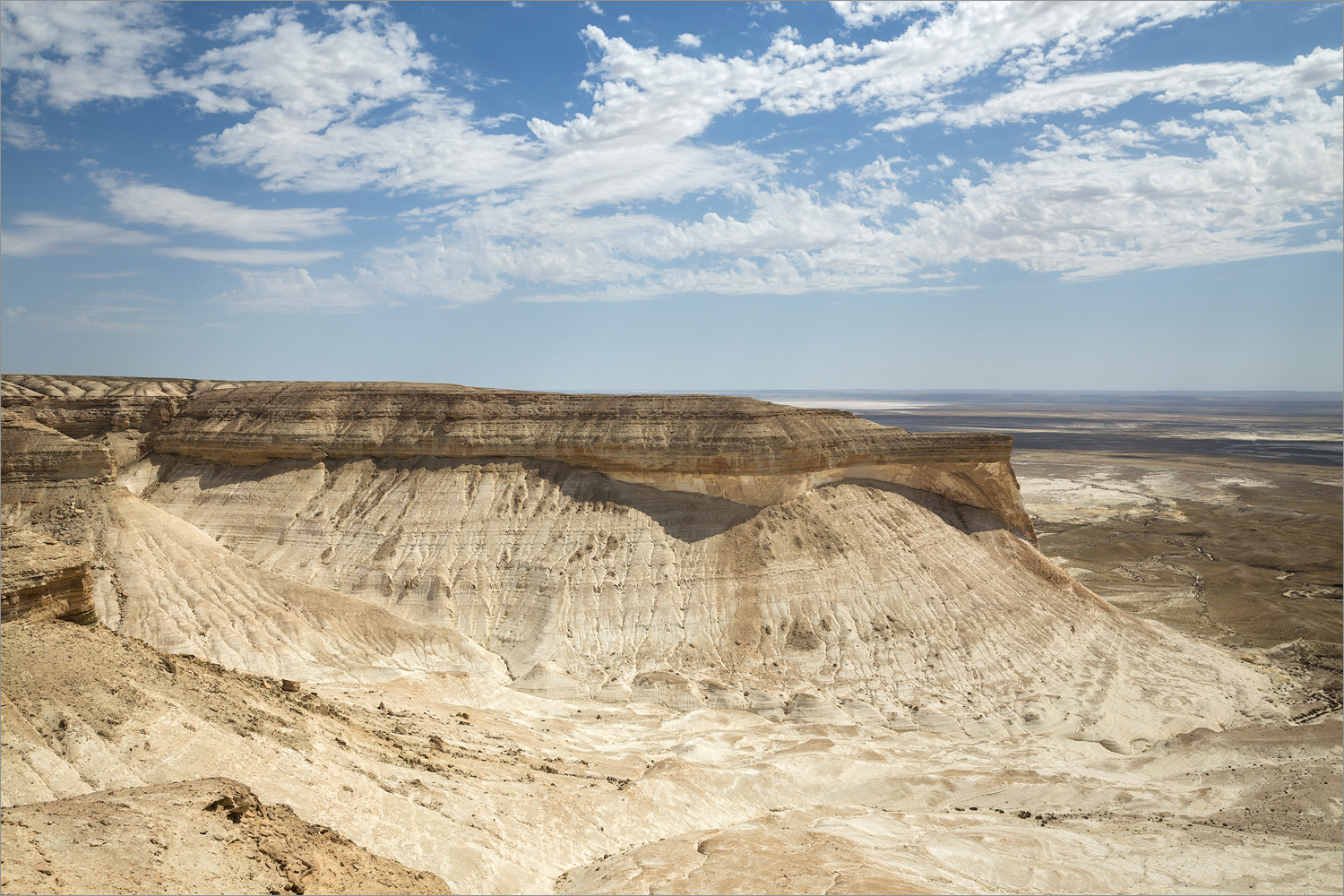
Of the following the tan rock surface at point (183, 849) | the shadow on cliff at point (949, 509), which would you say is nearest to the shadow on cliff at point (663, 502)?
the shadow on cliff at point (949, 509)

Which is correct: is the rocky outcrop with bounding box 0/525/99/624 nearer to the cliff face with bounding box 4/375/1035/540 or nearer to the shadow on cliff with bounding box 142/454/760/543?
the shadow on cliff with bounding box 142/454/760/543

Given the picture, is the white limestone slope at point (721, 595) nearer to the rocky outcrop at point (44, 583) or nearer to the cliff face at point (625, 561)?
the cliff face at point (625, 561)

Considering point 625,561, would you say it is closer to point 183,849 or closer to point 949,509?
point 949,509

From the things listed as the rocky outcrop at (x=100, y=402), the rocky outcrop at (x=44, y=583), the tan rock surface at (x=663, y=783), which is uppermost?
the rocky outcrop at (x=100, y=402)

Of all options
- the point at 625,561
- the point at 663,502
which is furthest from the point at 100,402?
the point at 663,502

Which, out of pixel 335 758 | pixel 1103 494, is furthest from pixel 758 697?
pixel 1103 494

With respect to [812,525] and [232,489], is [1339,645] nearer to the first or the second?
[812,525]

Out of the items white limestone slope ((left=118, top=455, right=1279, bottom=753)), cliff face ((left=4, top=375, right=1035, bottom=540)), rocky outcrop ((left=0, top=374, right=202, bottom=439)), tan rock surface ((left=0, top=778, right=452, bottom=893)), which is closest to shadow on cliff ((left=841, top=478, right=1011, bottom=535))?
white limestone slope ((left=118, top=455, right=1279, bottom=753))
